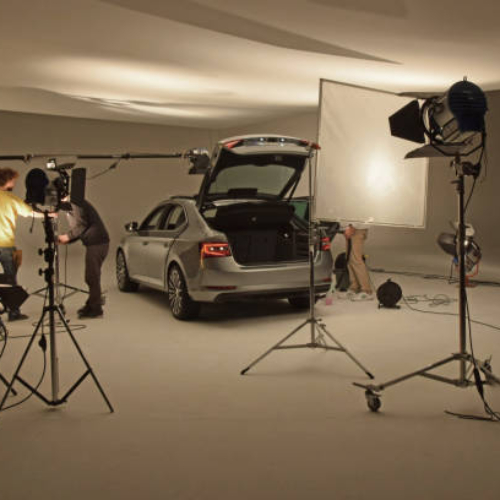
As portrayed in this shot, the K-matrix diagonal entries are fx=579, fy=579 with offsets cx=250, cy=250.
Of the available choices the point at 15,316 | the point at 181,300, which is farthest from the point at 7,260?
the point at 181,300

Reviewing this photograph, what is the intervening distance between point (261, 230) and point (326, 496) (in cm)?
402

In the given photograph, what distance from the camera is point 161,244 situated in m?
6.27

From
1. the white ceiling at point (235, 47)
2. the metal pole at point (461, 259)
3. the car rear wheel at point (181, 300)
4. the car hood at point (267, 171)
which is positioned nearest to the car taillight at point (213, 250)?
the car rear wheel at point (181, 300)

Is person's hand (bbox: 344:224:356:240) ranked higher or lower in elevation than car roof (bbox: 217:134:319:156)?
lower

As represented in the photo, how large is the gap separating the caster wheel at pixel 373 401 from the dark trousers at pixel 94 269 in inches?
139

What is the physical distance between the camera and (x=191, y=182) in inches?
562

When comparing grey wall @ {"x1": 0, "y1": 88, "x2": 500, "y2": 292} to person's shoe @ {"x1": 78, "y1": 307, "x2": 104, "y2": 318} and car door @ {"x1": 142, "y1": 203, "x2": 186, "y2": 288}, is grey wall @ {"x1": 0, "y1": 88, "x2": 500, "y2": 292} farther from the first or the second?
person's shoe @ {"x1": 78, "y1": 307, "x2": 104, "y2": 318}

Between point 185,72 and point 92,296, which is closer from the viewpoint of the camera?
point 92,296

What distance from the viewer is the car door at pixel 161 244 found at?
610 cm

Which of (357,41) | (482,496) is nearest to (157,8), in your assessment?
(357,41)

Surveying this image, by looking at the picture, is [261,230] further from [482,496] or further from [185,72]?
[482,496]

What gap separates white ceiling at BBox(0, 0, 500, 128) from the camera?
4.83m

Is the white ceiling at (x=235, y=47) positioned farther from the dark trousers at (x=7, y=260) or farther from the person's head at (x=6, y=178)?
the dark trousers at (x=7, y=260)

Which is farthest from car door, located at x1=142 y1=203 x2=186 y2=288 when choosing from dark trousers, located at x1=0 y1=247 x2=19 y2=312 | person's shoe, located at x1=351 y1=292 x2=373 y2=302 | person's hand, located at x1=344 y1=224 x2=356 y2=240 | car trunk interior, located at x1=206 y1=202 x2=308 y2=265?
person's shoe, located at x1=351 y1=292 x2=373 y2=302
